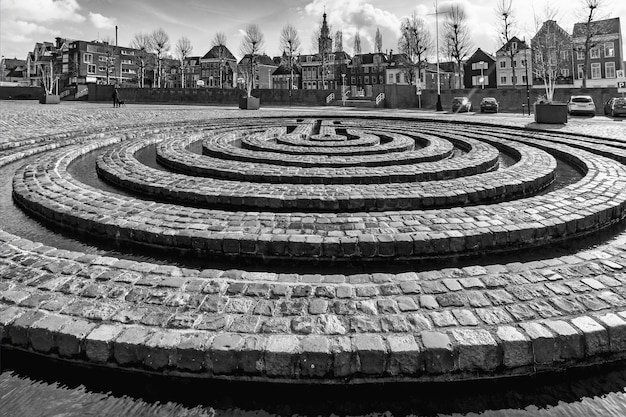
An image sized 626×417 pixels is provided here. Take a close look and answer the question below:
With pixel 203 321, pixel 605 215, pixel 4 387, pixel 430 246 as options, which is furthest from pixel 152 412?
pixel 605 215

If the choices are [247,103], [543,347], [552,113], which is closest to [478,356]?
[543,347]

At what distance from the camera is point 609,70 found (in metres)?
69.9

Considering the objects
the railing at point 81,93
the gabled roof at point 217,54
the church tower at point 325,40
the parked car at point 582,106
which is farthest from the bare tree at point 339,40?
the parked car at point 582,106

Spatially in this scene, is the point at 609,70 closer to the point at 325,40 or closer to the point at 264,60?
the point at 325,40

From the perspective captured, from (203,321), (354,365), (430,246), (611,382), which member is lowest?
(611,382)

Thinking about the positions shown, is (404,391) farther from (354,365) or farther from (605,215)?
(605,215)

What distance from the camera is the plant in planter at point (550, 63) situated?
19.4m

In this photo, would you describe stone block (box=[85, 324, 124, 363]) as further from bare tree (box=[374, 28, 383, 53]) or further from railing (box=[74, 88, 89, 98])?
bare tree (box=[374, 28, 383, 53])

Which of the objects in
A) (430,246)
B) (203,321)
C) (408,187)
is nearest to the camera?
(203,321)

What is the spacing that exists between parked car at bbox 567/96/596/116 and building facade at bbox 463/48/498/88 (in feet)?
195

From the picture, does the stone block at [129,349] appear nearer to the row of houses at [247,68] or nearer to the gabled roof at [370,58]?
the row of houses at [247,68]

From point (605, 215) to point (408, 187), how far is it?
9.85 ft

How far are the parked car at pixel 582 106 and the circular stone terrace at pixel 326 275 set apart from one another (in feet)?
72.5

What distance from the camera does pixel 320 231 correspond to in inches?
213
